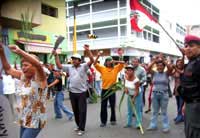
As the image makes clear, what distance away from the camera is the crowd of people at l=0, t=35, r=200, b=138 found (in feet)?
12.2

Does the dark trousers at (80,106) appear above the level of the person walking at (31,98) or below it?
below

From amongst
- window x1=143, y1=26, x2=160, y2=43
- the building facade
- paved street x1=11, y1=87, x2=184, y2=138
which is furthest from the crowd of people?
window x1=143, y1=26, x2=160, y2=43

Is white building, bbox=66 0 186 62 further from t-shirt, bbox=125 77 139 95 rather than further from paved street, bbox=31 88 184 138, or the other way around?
t-shirt, bbox=125 77 139 95

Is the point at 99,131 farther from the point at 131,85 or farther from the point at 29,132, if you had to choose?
the point at 29,132

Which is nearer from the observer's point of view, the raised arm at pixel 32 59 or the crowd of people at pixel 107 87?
the raised arm at pixel 32 59

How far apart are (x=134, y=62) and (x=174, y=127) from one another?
79.0 inches

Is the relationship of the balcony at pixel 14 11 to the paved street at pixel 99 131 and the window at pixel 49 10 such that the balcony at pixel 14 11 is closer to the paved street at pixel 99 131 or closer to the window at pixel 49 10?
the window at pixel 49 10

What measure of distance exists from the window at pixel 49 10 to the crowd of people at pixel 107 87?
8.64 meters

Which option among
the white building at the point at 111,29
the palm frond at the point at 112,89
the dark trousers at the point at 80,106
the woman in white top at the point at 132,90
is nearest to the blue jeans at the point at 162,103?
the woman in white top at the point at 132,90

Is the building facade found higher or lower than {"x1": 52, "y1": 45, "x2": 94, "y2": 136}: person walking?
higher

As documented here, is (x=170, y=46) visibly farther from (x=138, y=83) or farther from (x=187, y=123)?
(x=187, y=123)

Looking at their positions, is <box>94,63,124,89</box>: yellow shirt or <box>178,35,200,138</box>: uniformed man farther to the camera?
<box>94,63,124,89</box>: yellow shirt

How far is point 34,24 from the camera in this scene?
56.6ft

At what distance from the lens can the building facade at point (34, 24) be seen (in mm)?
15438
